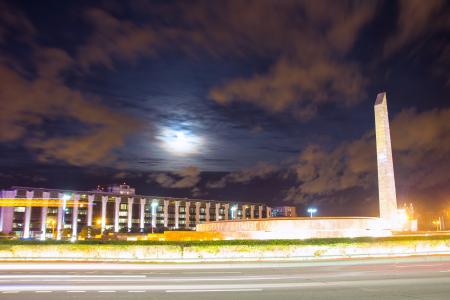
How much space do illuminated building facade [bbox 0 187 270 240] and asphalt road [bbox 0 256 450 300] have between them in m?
64.1

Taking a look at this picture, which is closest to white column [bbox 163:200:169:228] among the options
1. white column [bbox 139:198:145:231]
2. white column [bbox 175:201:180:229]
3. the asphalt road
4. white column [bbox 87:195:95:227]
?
white column [bbox 175:201:180:229]

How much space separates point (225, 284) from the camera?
51.4ft

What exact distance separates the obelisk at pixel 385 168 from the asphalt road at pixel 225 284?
25.6 metres

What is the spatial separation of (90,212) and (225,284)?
360ft

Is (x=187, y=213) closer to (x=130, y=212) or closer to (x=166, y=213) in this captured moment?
(x=166, y=213)

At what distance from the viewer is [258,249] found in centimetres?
2647

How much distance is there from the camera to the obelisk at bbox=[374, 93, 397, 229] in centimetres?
4653

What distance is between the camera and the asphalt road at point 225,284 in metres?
13.0

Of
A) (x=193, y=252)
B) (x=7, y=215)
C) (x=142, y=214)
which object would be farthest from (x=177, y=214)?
(x=193, y=252)

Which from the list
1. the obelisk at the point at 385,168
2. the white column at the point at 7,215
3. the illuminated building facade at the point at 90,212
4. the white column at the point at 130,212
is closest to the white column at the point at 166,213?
the illuminated building facade at the point at 90,212

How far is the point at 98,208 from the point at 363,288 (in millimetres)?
115339

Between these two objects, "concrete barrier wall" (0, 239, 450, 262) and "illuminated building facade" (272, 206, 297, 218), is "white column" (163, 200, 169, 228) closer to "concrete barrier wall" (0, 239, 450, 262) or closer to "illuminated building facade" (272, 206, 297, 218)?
"illuminated building facade" (272, 206, 297, 218)

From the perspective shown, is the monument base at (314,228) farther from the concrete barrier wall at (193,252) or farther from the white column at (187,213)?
the white column at (187,213)

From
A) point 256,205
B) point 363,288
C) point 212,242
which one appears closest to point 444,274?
point 363,288
